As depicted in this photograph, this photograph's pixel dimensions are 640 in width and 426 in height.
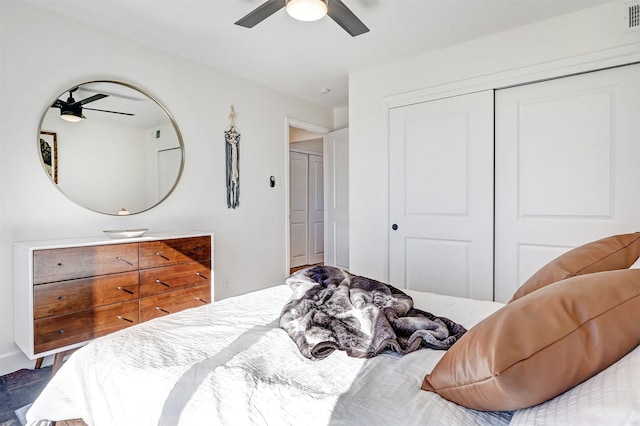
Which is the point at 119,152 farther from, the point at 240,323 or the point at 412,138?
the point at 412,138

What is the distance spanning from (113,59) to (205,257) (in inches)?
67.6

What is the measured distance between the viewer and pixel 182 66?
3.15m

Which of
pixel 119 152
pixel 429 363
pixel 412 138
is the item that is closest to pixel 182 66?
pixel 119 152

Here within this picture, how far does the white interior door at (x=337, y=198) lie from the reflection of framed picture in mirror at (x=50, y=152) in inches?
121

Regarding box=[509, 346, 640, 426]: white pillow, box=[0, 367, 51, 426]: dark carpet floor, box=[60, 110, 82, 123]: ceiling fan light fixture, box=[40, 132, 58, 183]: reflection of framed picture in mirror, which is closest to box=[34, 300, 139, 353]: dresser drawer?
box=[0, 367, 51, 426]: dark carpet floor

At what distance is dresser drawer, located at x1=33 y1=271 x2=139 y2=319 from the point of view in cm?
202

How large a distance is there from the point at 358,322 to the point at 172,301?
1865 mm

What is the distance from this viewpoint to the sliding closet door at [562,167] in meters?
2.34

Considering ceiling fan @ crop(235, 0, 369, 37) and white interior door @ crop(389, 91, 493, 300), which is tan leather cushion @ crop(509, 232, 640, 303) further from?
ceiling fan @ crop(235, 0, 369, 37)

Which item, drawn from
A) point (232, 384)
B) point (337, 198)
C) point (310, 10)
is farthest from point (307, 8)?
point (337, 198)

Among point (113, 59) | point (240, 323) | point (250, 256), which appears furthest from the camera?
point (250, 256)

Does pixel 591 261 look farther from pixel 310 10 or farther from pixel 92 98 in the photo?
pixel 92 98

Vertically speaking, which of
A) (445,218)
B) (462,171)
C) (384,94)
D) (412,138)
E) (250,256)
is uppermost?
(384,94)

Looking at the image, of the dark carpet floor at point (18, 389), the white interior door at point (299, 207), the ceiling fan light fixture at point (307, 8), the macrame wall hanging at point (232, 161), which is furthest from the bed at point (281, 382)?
the white interior door at point (299, 207)
